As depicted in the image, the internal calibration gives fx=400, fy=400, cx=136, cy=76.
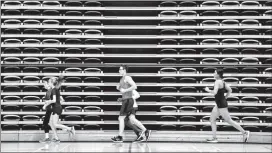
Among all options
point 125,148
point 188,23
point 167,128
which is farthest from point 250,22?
point 125,148

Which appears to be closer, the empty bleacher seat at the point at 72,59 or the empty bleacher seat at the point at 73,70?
the empty bleacher seat at the point at 73,70

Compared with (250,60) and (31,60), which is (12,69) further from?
(250,60)

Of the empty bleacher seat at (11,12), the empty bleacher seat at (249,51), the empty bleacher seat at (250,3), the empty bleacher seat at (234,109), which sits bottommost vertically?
the empty bleacher seat at (234,109)

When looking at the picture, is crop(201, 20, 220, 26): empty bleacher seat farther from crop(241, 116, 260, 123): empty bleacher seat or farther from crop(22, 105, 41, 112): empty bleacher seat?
crop(22, 105, 41, 112): empty bleacher seat

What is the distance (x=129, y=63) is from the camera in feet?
37.6

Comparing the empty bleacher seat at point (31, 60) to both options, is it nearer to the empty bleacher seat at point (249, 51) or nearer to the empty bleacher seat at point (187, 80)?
the empty bleacher seat at point (187, 80)

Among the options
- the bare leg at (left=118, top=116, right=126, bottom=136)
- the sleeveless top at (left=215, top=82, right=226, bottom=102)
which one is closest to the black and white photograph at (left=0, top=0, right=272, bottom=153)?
the bare leg at (left=118, top=116, right=126, bottom=136)

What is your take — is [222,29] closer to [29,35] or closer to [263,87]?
[263,87]

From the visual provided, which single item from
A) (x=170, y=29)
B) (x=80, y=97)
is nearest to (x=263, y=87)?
(x=170, y=29)

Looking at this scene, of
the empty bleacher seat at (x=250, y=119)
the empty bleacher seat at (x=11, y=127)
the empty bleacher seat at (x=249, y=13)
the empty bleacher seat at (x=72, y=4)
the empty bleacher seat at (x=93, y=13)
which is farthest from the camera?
the empty bleacher seat at (x=72, y=4)

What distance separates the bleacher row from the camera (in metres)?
10.9

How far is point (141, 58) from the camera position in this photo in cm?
1155

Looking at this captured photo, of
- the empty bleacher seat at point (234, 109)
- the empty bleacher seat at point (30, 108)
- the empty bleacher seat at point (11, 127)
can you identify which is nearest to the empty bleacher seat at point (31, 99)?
the empty bleacher seat at point (30, 108)

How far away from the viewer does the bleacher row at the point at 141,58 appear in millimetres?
10898
